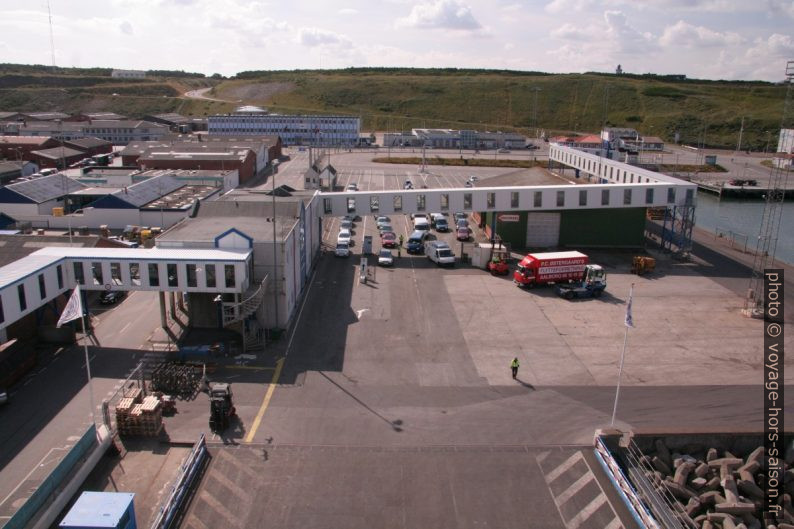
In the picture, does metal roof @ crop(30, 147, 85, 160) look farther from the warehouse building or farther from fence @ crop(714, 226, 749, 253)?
fence @ crop(714, 226, 749, 253)

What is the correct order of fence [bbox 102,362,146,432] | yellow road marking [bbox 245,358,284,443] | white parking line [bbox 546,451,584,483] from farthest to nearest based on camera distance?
1. yellow road marking [bbox 245,358,284,443]
2. fence [bbox 102,362,146,432]
3. white parking line [bbox 546,451,584,483]

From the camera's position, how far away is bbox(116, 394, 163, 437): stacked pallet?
1997 centimetres

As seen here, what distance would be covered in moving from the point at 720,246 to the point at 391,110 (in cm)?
13074

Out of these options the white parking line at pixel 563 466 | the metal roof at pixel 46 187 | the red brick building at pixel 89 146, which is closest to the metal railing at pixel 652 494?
the white parking line at pixel 563 466

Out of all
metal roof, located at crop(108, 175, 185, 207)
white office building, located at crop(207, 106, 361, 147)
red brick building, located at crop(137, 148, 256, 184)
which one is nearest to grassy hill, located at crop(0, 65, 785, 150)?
white office building, located at crop(207, 106, 361, 147)

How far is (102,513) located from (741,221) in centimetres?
7234

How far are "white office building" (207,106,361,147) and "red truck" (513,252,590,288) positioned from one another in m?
88.5

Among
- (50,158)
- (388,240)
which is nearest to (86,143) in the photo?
(50,158)

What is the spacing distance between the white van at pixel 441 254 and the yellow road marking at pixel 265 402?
57.1 ft

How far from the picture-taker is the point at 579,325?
3106 cm

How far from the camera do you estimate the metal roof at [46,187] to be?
52.1m

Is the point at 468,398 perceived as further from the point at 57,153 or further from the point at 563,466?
the point at 57,153

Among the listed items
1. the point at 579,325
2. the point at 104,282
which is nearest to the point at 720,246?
the point at 579,325

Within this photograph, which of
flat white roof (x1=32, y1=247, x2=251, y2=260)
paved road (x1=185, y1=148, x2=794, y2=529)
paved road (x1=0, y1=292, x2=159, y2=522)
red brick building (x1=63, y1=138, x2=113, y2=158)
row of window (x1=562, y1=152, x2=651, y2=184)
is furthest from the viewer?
red brick building (x1=63, y1=138, x2=113, y2=158)
